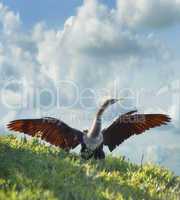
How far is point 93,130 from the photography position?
1536 cm

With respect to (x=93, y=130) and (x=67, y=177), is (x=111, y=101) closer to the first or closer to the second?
(x=93, y=130)

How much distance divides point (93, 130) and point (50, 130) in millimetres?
1270

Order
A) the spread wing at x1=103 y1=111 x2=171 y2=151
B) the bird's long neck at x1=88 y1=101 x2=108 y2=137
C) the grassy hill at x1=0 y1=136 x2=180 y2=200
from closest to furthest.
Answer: the grassy hill at x1=0 y1=136 x2=180 y2=200 < the bird's long neck at x1=88 y1=101 x2=108 y2=137 < the spread wing at x1=103 y1=111 x2=171 y2=151

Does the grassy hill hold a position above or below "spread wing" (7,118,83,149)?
below

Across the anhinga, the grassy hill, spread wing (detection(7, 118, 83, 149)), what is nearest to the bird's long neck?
the anhinga

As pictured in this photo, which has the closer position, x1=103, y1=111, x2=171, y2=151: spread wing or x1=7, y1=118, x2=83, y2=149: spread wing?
x1=7, y1=118, x2=83, y2=149: spread wing

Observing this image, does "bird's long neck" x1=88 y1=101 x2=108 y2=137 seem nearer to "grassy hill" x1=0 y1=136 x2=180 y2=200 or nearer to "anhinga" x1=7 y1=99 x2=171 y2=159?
"anhinga" x1=7 y1=99 x2=171 y2=159

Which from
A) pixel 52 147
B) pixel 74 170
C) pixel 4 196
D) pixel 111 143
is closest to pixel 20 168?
pixel 74 170

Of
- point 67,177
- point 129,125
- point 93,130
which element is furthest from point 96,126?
point 67,177

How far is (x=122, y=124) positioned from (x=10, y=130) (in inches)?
125

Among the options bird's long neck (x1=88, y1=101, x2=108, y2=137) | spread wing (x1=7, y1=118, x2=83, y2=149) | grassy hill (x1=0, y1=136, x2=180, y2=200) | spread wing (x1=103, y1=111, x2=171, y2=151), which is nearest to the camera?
grassy hill (x1=0, y1=136, x2=180, y2=200)

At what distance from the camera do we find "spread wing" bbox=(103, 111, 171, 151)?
1648cm

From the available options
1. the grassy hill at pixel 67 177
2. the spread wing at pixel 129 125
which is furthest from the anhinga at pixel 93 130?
the grassy hill at pixel 67 177

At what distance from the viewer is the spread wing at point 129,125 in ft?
54.1
